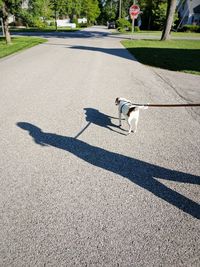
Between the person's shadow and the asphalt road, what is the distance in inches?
0.7

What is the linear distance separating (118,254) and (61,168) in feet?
6.37

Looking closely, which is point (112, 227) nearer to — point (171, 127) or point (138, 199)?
point (138, 199)

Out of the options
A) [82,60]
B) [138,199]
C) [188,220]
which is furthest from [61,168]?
[82,60]

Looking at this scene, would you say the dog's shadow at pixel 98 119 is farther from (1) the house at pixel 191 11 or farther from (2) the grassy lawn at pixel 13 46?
(1) the house at pixel 191 11

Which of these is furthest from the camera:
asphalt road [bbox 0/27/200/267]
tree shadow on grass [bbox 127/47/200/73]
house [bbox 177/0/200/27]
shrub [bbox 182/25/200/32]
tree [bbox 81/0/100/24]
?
tree [bbox 81/0/100/24]

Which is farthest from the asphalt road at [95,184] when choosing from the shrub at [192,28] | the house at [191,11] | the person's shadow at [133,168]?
the house at [191,11]

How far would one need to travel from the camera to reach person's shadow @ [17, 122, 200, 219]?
3.64 meters

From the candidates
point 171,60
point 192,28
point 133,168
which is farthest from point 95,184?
point 192,28

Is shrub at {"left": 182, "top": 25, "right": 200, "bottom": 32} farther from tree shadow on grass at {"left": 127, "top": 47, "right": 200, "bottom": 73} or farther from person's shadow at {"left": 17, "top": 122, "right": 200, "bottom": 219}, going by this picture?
person's shadow at {"left": 17, "top": 122, "right": 200, "bottom": 219}

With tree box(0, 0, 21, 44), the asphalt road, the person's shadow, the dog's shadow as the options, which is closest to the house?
tree box(0, 0, 21, 44)

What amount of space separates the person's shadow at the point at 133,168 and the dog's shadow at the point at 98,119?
584 mm

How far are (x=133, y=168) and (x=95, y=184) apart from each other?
0.81 m

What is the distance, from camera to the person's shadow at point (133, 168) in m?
3.64

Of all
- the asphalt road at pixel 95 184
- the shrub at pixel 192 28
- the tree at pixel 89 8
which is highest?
the tree at pixel 89 8
